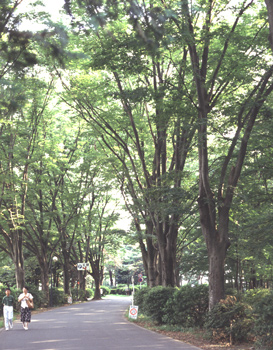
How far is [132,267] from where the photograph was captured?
81812mm

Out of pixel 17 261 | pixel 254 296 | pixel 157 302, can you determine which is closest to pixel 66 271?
pixel 17 261

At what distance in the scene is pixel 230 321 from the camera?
11852mm

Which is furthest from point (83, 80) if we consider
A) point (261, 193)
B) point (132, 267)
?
point (132, 267)

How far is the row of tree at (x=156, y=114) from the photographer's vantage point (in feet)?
22.4

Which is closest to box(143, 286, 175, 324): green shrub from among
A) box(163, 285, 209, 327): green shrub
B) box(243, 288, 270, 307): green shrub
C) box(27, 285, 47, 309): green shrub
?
box(163, 285, 209, 327): green shrub

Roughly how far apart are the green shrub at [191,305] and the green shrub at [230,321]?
208cm

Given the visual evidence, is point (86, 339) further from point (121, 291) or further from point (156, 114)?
point (121, 291)

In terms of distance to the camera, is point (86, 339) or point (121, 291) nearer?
point (86, 339)

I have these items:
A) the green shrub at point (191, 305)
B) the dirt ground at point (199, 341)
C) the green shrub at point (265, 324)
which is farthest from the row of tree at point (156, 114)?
the green shrub at point (265, 324)

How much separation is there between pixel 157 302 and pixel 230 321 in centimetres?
539

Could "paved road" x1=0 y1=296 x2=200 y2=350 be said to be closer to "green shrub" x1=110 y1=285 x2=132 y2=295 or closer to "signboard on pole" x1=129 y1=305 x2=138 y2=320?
"signboard on pole" x1=129 y1=305 x2=138 y2=320

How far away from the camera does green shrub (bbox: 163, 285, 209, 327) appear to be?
1462 centimetres

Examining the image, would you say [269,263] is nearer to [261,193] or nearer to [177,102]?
[261,193]

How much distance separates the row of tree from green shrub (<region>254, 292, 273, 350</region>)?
3.66m
